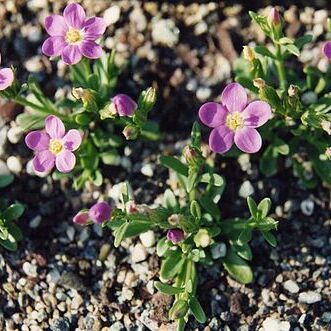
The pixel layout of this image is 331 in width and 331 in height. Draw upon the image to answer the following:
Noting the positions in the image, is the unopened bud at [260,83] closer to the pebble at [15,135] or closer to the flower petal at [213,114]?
the flower petal at [213,114]

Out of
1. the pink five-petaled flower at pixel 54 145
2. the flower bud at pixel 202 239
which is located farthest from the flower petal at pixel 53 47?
the flower bud at pixel 202 239

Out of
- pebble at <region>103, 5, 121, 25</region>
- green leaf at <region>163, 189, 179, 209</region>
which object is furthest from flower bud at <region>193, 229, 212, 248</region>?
pebble at <region>103, 5, 121, 25</region>

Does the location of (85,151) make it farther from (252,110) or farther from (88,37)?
(252,110)

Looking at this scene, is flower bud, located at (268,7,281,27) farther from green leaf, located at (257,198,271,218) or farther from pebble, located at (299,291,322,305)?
pebble, located at (299,291,322,305)

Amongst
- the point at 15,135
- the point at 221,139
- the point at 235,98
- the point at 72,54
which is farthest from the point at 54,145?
the point at 235,98

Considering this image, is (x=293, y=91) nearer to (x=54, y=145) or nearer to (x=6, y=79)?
(x=54, y=145)
